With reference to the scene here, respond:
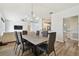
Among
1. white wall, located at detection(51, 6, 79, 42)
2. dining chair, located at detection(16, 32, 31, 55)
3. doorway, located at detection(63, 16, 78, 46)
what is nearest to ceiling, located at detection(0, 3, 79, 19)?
white wall, located at detection(51, 6, 79, 42)

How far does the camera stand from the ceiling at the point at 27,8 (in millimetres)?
1824

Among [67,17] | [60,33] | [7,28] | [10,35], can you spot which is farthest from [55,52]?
[7,28]

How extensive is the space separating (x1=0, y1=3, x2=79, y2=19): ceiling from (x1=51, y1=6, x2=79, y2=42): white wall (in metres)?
0.09

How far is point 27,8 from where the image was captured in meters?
1.85

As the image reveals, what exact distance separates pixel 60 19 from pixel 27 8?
2.50 ft

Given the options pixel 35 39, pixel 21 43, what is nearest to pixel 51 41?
pixel 35 39

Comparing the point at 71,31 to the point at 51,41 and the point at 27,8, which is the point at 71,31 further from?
the point at 27,8

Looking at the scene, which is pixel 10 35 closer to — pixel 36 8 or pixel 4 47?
pixel 4 47

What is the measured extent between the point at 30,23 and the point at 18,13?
0.33 m

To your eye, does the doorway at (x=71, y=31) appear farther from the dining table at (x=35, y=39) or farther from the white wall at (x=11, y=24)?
the white wall at (x=11, y=24)

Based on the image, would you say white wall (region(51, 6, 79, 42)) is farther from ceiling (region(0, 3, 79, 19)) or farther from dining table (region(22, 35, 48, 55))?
dining table (region(22, 35, 48, 55))

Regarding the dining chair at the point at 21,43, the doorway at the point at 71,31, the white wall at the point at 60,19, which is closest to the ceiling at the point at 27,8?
the white wall at the point at 60,19

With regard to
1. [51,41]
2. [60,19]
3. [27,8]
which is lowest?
[51,41]

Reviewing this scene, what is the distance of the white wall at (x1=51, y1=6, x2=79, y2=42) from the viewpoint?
1.81m
